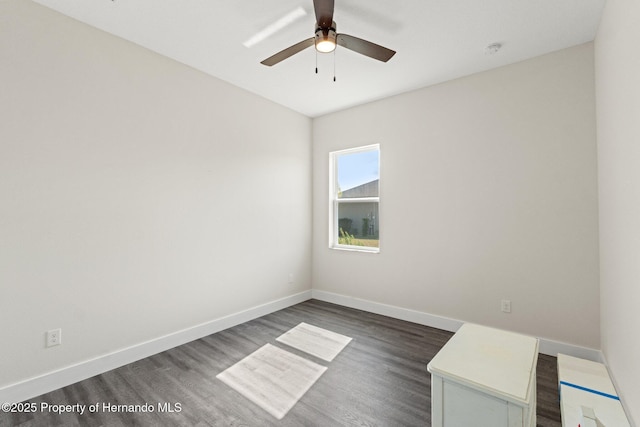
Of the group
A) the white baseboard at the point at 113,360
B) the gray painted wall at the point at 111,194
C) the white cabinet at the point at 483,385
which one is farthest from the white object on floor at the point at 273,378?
the white cabinet at the point at 483,385

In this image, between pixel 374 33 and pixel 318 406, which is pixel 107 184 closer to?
pixel 318 406

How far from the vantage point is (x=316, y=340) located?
296cm

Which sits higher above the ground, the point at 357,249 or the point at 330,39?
the point at 330,39

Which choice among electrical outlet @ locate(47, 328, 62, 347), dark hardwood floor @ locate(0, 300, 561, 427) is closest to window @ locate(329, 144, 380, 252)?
dark hardwood floor @ locate(0, 300, 561, 427)

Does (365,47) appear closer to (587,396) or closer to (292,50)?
(292,50)

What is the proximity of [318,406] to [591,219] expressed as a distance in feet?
9.02

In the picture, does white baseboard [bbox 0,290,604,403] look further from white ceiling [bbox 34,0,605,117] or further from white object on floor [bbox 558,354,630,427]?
white ceiling [bbox 34,0,605,117]

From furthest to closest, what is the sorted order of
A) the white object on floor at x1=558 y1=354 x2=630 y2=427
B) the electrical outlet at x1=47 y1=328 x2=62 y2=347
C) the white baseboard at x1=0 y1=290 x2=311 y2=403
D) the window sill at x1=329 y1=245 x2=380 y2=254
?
the window sill at x1=329 y1=245 x2=380 y2=254 < the electrical outlet at x1=47 y1=328 x2=62 y2=347 < the white baseboard at x1=0 y1=290 x2=311 y2=403 < the white object on floor at x1=558 y1=354 x2=630 y2=427

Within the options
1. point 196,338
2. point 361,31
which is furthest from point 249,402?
point 361,31

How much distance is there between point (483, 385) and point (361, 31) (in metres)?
2.60

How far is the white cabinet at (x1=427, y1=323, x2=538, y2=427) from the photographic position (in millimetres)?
1149

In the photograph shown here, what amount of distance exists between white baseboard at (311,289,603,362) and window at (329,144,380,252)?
2.44 feet

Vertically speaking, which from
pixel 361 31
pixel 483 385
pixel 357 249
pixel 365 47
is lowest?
pixel 483 385

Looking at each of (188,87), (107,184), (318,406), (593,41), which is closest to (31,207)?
(107,184)
